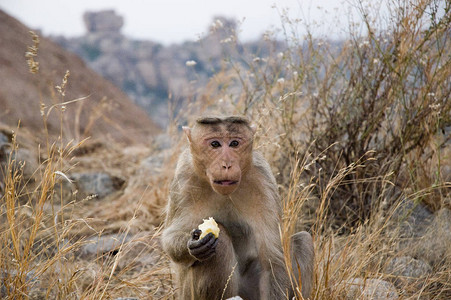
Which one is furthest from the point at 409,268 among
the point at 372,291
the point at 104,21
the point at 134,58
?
the point at 104,21

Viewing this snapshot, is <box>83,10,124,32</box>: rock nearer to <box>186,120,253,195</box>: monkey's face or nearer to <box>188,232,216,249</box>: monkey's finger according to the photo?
<box>186,120,253,195</box>: monkey's face

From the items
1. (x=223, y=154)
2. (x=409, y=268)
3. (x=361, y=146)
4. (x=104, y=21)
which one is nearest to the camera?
(x=223, y=154)

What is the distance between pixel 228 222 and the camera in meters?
3.38

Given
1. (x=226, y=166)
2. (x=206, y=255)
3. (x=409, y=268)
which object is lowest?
(x=409, y=268)

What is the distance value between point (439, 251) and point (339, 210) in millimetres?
1016

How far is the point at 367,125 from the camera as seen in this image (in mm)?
4848

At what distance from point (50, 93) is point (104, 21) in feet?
310

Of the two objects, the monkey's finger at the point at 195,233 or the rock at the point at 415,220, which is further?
the rock at the point at 415,220

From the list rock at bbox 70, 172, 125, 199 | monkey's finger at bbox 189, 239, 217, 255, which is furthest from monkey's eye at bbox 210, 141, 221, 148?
rock at bbox 70, 172, 125, 199

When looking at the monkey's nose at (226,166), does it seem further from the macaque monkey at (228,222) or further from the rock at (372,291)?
the rock at (372,291)

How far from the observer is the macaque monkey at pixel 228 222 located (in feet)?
9.84

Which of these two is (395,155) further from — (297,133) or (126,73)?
(126,73)

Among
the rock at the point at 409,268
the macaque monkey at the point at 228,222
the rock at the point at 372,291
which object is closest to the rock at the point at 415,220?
the rock at the point at 409,268

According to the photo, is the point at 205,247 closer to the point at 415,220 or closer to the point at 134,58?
the point at 415,220
